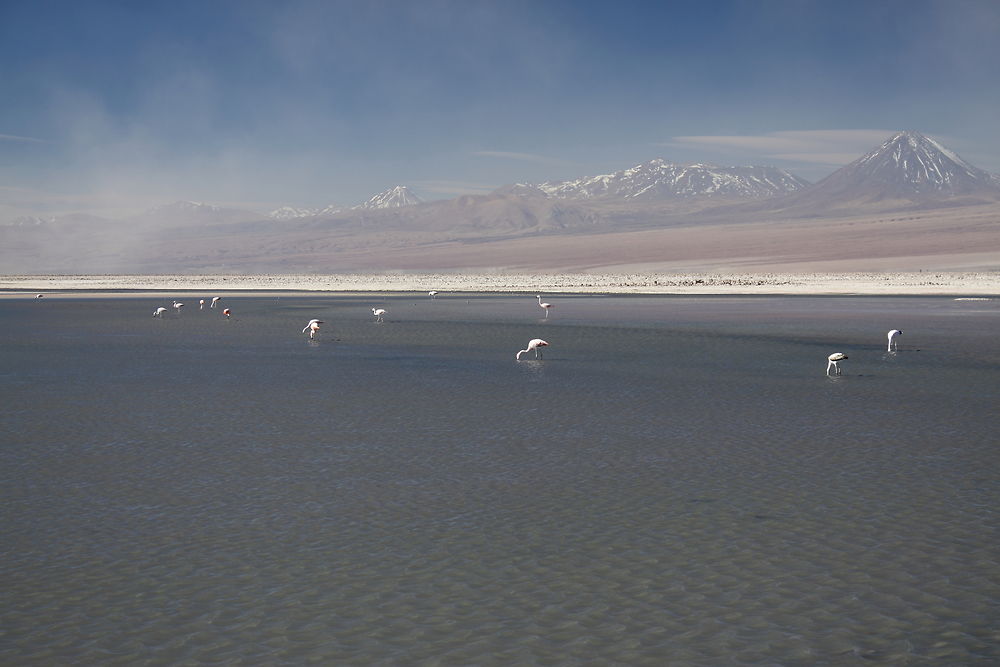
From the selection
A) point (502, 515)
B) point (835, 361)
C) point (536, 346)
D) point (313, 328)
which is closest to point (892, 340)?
point (835, 361)

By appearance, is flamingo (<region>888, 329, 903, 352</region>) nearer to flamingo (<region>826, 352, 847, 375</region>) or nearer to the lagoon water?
the lagoon water

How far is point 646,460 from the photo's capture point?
14500 millimetres

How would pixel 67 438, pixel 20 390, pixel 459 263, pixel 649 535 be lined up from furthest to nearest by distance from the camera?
pixel 459 263, pixel 20 390, pixel 67 438, pixel 649 535

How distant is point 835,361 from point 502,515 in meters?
16.0

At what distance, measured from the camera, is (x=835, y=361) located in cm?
2514

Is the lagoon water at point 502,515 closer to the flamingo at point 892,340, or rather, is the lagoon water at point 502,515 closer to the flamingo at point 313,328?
the flamingo at point 892,340

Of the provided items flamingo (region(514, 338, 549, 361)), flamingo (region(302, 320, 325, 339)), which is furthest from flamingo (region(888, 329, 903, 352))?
flamingo (region(302, 320, 325, 339))

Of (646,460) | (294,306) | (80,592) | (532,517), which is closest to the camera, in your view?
(80,592)

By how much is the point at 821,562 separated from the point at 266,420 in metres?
11.1

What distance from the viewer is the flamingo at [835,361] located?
23.5 metres

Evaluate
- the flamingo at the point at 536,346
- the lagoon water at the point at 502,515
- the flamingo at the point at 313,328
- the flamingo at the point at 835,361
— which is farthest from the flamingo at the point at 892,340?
the flamingo at the point at 313,328

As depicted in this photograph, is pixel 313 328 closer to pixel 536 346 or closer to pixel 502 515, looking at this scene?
pixel 536 346

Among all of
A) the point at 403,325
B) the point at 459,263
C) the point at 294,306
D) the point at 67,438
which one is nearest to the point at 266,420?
the point at 67,438

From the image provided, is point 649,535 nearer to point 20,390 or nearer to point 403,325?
point 20,390
